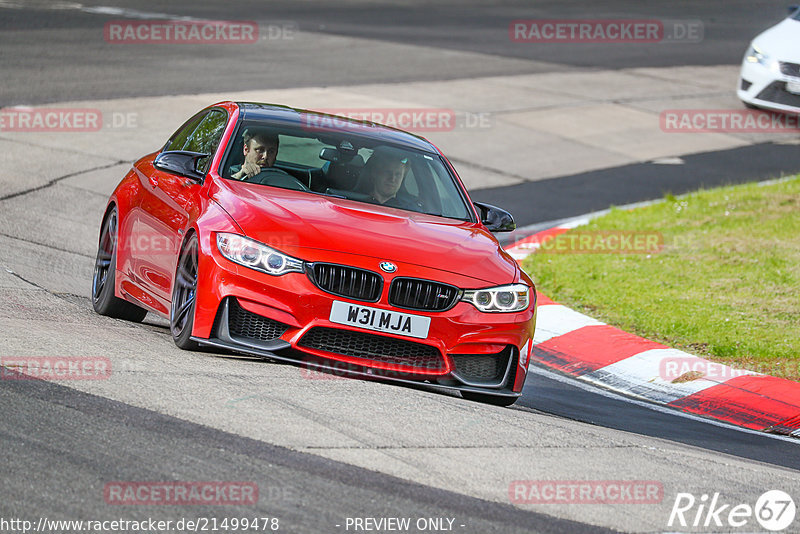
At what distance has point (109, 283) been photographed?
28.5 feet

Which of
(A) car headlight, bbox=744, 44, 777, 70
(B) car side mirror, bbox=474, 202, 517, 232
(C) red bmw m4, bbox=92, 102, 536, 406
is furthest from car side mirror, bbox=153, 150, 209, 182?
(A) car headlight, bbox=744, 44, 777, 70

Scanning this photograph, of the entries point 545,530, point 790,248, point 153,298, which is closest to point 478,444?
point 545,530

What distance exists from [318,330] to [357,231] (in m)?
0.69

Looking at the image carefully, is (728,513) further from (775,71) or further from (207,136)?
(775,71)

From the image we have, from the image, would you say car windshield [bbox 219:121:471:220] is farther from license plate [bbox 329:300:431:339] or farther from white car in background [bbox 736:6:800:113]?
white car in background [bbox 736:6:800:113]

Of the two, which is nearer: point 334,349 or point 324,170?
point 334,349

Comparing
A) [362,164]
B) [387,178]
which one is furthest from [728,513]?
[362,164]

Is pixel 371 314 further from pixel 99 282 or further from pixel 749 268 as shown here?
pixel 749 268

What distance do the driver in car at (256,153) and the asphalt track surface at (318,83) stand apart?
2.28m

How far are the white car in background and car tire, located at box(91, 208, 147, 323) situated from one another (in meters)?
13.4

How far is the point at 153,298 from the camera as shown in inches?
313

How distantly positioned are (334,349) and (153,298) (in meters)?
1.60

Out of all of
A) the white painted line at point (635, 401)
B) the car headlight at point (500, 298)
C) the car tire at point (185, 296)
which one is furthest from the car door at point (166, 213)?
the white painted line at point (635, 401)

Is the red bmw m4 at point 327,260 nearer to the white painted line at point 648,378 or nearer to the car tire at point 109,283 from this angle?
the car tire at point 109,283
